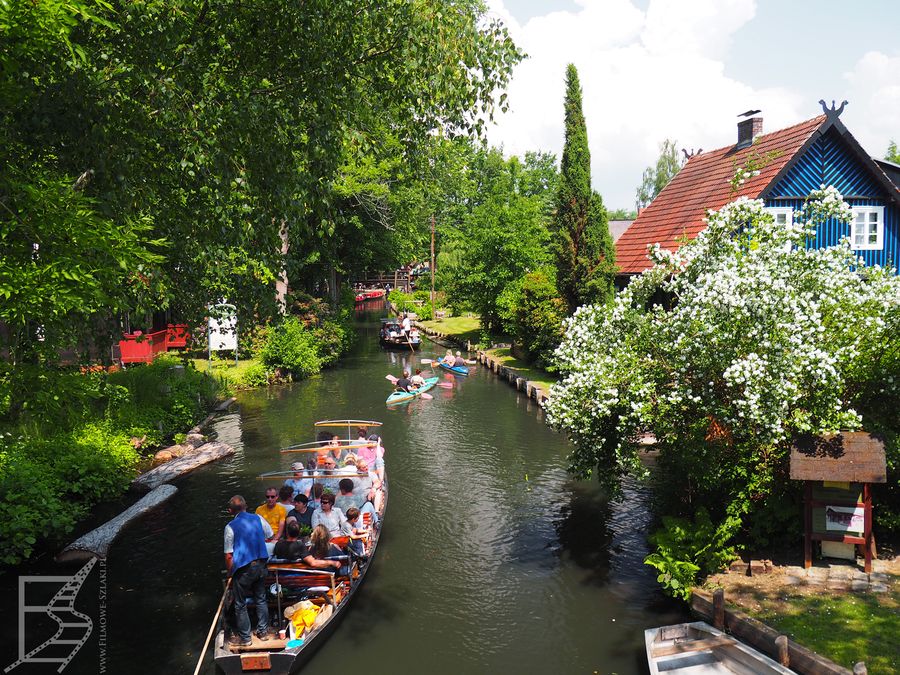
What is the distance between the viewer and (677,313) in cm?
1278

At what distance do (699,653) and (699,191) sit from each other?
73.9 ft

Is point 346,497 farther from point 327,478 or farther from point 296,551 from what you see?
point 296,551

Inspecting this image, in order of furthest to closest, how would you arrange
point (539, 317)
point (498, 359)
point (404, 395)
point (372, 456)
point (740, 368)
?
point (498, 359) → point (539, 317) → point (404, 395) → point (372, 456) → point (740, 368)

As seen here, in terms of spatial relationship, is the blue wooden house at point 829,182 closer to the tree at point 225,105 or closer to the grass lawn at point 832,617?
the tree at point 225,105

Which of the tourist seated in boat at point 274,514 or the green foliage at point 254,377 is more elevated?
the green foliage at point 254,377

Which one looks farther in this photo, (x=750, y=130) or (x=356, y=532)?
(x=750, y=130)

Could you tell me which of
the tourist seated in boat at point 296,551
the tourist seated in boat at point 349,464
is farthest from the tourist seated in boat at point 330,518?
the tourist seated in boat at point 349,464

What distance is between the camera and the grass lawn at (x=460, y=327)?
1930 inches

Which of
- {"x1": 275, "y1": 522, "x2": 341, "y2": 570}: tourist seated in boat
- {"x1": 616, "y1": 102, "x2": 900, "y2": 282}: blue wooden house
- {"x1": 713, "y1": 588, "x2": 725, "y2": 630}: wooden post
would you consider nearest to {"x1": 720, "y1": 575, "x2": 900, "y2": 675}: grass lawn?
{"x1": 713, "y1": 588, "x2": 725, "y2": 630}: wooden post

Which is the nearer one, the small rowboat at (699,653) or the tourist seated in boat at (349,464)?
the small rowboat at (699,653)

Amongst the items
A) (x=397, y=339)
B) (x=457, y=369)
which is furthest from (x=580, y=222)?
(x=397, y=339)

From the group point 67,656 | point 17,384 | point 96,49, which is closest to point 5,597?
point 67,656

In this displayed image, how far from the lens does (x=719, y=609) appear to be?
34.6ft

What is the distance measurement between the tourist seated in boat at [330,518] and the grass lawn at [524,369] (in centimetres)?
1715
